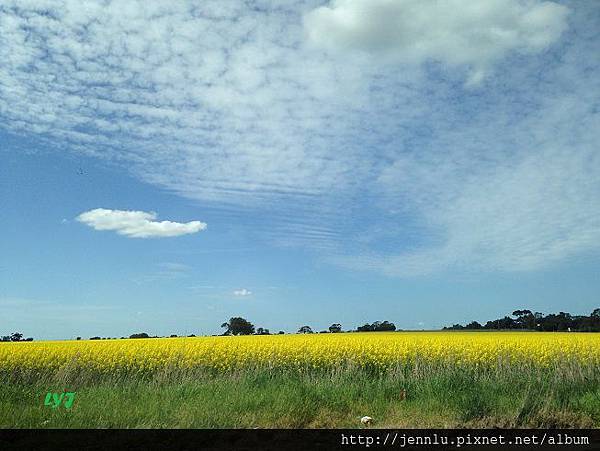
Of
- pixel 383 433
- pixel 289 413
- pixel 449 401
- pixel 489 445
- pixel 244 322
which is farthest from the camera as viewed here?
pixel 244 322

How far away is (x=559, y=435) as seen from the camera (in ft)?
24.5

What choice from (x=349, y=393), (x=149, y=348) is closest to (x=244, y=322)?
(x=149, y=348)

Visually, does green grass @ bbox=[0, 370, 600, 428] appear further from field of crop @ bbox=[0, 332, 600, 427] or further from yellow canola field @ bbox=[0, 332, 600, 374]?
yellow canola field @ bbox=[0, 332, 600, 374]

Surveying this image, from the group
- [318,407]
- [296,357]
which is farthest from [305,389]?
[296,357]

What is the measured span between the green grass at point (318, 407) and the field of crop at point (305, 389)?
21 millimetres

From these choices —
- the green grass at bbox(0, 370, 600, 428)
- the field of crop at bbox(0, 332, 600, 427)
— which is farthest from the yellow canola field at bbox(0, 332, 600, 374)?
the green grass at bbox(0, 370, 600, 428)

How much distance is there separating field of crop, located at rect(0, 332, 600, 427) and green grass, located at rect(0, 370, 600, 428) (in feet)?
0.07

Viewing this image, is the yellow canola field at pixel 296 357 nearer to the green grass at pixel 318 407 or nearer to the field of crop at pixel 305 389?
the field of crop at pixel 305 389

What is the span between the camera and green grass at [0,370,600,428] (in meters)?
7.76

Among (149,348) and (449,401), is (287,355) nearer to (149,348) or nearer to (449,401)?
(149,348)

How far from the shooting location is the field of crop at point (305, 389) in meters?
8.02

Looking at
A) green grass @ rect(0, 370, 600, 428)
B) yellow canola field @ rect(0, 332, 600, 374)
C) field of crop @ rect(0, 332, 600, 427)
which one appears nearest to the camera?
green grass @ rect(0, 370, 600, 428)

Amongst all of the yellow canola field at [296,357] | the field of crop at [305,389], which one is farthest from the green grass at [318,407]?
the yellow canola field at [296,357]

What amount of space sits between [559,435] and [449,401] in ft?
5.82
